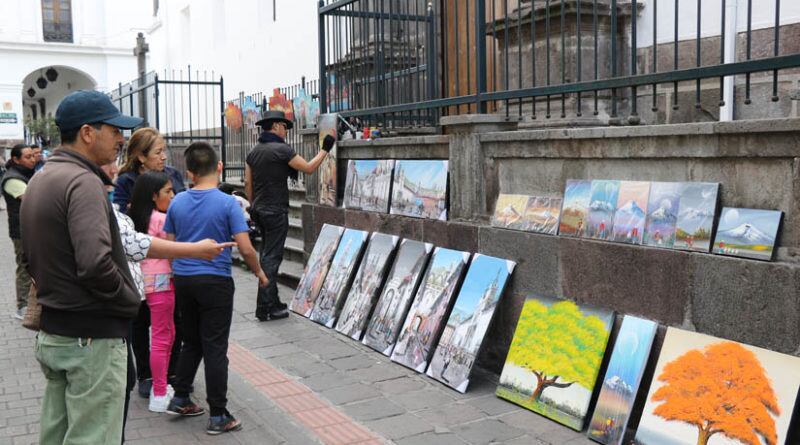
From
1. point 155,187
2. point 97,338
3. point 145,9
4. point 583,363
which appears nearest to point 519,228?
point 583,363

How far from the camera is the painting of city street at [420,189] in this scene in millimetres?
6285

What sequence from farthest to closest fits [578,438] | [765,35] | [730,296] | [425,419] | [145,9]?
1. [145,9]
2. [765,35]
3. [425,419]
4. [578,438]
5. [730,296]

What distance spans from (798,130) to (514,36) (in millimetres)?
4041

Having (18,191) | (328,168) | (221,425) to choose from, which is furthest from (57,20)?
(221,425)

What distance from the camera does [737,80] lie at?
19.5 ft

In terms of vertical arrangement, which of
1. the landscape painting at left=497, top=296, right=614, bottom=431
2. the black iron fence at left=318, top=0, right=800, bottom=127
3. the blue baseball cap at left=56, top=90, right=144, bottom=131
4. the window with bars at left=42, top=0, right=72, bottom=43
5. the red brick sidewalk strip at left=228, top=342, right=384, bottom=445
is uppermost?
the window with bars at left=42, top=0, right=72, bottom=43

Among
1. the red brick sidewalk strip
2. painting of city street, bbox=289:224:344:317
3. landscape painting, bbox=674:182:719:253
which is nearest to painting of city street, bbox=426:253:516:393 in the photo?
the red brick sidewalk strip

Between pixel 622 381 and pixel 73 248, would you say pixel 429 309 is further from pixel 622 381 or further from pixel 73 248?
pixel 73 248

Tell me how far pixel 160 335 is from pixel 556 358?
2.52 m

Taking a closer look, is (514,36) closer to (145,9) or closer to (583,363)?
(583,363)

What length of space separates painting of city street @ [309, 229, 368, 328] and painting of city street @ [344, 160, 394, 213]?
0.29 m

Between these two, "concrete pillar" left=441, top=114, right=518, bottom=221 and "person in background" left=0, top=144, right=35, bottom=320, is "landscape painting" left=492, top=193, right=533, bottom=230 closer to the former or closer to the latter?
"concrete pillar" left=441, top=114, right=518, bottom=221

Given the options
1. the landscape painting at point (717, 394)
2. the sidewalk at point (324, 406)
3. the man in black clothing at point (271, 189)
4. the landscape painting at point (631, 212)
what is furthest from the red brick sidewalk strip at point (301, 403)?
the landscape painting at point (631, 212)

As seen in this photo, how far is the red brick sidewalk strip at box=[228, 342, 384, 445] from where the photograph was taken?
4602mm
